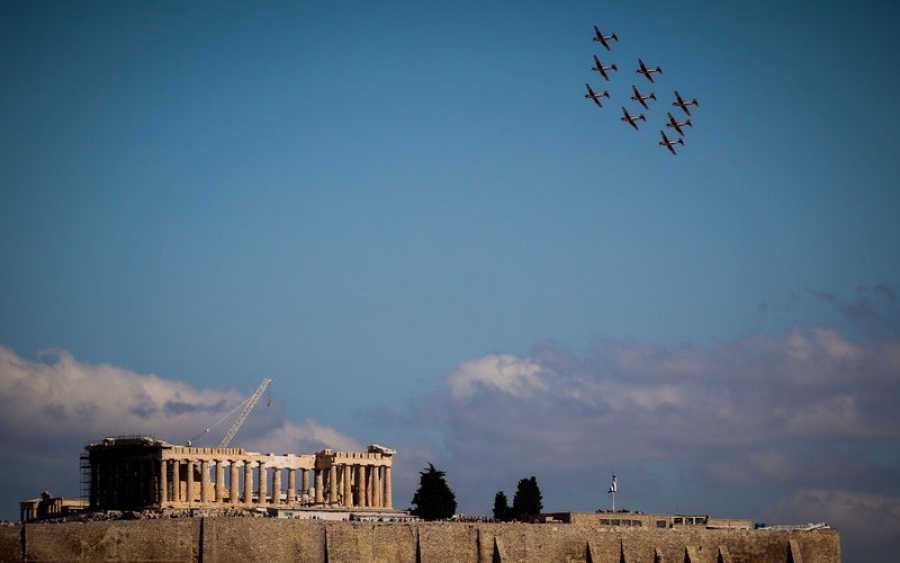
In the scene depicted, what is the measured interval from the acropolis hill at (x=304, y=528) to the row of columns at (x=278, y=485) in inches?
5.2

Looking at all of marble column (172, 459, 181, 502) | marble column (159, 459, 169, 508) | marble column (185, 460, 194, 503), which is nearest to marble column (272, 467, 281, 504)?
marble column (185, 460, 194, 503)

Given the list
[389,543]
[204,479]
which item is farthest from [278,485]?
[389,543]

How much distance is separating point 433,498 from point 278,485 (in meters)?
14.5

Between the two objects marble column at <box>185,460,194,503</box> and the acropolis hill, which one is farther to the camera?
marble column at <box>185,460,194,503</box>

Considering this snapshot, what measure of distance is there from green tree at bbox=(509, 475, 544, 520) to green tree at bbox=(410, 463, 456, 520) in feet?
20.1

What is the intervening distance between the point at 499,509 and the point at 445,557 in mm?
25580

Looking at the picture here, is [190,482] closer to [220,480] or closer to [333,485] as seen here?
[220,480]

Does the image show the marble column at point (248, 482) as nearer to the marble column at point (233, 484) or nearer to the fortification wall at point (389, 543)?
the marble column at point (233, 484)

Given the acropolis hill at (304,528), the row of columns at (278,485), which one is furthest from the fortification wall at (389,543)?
the row of columns at (278,485)

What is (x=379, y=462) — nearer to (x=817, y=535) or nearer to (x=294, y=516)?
(x=294, y=516)

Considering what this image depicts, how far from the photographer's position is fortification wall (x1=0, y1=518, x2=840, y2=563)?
116m

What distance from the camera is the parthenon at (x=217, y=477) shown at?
148000 millimetres

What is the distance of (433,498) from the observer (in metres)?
153

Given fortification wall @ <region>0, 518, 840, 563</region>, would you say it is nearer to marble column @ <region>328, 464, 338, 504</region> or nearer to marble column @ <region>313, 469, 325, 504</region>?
marble column @ <region>328, 464, 338, 504</region>
